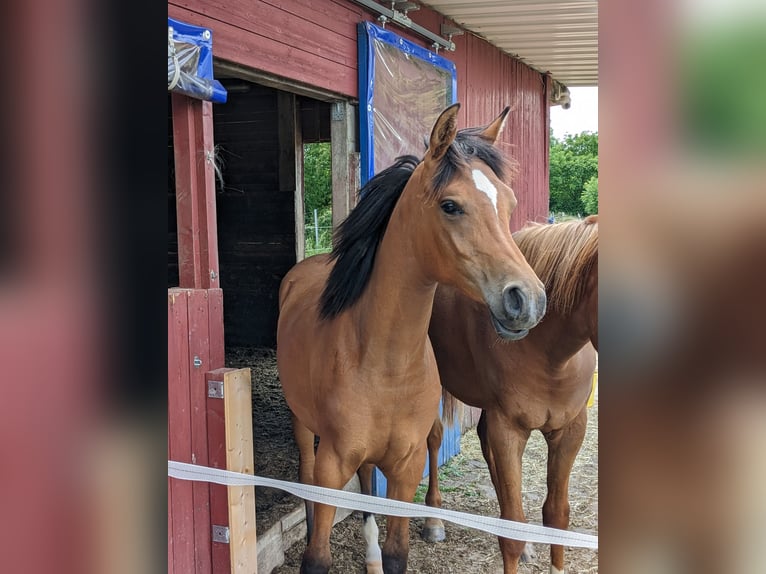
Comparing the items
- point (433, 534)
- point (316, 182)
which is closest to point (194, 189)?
point (433, 534)

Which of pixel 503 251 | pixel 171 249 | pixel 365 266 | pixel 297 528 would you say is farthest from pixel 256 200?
pixel 503 251

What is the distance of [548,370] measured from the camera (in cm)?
259

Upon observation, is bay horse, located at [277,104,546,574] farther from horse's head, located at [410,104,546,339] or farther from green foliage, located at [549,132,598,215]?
green foliage, located at [549,132,598,215]

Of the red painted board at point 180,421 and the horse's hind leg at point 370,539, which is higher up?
the red painted board at point 180,421

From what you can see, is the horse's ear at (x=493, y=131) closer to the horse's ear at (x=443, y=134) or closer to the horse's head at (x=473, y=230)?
the horse's head at (x=473, y=230)

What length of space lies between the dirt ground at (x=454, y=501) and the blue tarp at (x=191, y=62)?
221 centimetres

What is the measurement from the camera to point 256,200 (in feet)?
20.9

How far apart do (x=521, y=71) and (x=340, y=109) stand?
11.1 ft

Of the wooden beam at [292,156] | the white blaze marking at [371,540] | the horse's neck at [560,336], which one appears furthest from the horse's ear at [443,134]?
the wooden beam at [292,156]

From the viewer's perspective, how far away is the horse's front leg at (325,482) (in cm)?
229

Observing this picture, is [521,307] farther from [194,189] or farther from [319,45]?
[319,45]

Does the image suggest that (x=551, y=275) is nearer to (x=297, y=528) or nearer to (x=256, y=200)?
(x=297, y=528)

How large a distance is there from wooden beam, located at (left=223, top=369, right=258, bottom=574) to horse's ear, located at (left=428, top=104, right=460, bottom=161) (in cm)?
129

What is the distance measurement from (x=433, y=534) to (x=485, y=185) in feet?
8.18
